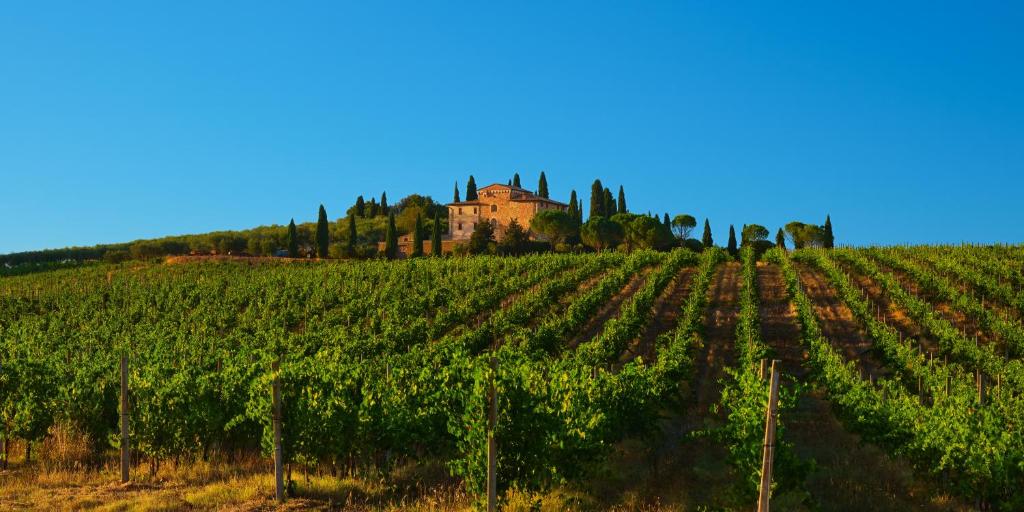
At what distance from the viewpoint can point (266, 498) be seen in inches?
427

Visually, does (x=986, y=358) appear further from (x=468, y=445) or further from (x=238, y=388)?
(x=238, y=388)

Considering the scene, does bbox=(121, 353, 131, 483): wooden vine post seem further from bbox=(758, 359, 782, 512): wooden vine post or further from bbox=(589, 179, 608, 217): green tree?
bbox=(589, 179, 608, 217): green tree

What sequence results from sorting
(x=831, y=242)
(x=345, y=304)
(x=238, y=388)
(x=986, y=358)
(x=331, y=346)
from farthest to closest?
1. (x=831, y=242)
2. (x=345, y=304)
3. (x=331, y=346)
4. (x=986, y=358)
5. (x=238, y=388)

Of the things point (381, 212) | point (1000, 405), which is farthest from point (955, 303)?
point (381, 212)

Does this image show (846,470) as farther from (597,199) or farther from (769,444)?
(597,199)

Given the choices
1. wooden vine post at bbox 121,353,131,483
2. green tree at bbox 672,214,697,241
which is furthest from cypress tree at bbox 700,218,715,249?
wooden vine post at bbox 121,353,131,483

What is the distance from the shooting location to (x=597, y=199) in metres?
102

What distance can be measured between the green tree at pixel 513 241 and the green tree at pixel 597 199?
87.7ft

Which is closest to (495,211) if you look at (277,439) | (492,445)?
(277,439)

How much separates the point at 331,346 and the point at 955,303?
28976mm

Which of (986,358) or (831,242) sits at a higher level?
(831,242)

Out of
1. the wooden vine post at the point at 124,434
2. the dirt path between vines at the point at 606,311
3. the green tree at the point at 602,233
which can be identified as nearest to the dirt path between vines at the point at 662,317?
the dirt path between vines at the point at 606,311

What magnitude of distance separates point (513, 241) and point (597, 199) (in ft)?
99.2

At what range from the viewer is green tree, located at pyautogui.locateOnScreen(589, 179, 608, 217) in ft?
332
